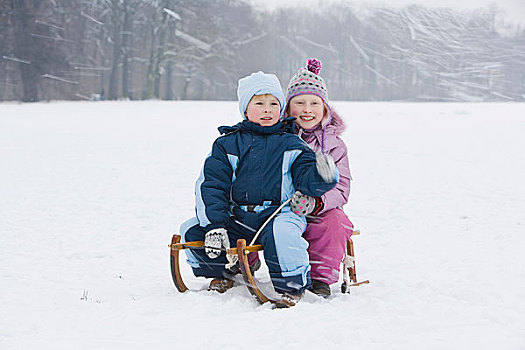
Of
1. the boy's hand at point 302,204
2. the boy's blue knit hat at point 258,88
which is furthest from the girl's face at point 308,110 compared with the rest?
the boy's hand at point 302,204

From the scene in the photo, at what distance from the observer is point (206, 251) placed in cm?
276

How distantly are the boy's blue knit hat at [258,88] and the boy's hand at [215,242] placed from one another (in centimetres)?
76

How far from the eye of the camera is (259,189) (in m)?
2.86

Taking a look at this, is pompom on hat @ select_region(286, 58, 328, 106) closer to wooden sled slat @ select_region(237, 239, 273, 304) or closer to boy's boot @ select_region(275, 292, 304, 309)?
wooden sled slat @ select_region(237, 239, 273, 304)

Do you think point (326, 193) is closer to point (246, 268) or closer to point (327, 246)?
point (327, 246)

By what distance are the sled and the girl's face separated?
73 cm

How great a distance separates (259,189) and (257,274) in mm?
780

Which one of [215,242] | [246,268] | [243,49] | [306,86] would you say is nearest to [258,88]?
[306,86]

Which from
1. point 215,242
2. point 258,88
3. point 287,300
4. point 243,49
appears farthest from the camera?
point 243,49

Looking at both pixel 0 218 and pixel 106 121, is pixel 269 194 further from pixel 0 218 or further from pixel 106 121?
pixel 106 121

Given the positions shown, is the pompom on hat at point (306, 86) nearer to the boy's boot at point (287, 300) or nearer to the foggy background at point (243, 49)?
the boy's boot at point (287, 300)

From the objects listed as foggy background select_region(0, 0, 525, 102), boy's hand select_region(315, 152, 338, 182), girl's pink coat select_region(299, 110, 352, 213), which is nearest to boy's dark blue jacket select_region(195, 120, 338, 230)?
boy's hand select_region(315, 152, 338, 182)

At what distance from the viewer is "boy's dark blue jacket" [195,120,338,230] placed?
281 cm

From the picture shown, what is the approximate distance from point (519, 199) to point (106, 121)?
13179 mm
